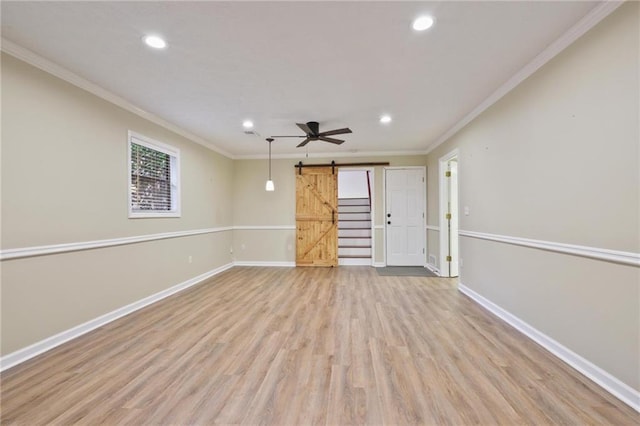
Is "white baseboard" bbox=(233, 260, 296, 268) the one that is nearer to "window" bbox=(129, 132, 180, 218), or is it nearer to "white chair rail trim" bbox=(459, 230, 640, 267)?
"window" bbox=(129, 132, 180, 218)

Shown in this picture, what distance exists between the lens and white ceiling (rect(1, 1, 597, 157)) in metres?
1.85

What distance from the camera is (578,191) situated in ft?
6.83

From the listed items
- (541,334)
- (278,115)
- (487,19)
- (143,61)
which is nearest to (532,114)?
(487,19)

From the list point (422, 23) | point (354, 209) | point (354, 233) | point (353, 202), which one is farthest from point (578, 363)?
point (353, 202)

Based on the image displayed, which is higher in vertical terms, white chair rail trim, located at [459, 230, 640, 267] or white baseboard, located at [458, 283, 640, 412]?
white chair rail trim, located at [459, 230, 640, 267]

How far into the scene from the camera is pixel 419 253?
6.07m

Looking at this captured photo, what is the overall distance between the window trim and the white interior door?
4.12m

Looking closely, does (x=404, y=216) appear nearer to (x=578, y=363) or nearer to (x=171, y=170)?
(x=578, y=363)

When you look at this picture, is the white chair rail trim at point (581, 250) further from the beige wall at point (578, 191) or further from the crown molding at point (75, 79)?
the crown molding at point (75, 79)

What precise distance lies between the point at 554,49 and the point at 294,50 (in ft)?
6.96

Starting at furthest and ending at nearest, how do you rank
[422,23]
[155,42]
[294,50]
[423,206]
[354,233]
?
[354,233], [423,206], [294,50], [155,42], [422,23]

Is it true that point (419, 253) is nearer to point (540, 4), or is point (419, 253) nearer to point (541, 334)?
point (541, 334)

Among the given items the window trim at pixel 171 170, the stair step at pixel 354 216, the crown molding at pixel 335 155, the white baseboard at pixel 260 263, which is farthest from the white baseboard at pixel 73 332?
the stair step at pixel 354 216

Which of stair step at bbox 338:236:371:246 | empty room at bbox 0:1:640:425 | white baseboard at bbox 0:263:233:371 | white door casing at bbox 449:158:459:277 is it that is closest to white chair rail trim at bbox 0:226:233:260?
empty room at bbox 0:1:640:425
